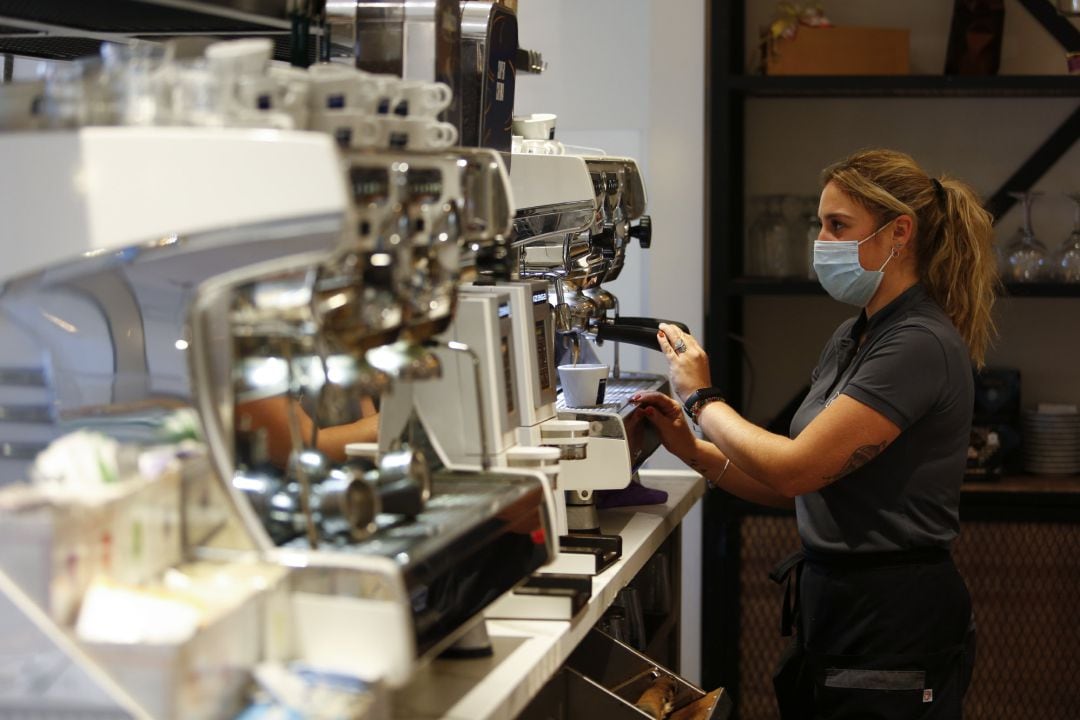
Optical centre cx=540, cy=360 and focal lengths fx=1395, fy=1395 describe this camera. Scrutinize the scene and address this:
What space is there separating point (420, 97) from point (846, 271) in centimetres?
133

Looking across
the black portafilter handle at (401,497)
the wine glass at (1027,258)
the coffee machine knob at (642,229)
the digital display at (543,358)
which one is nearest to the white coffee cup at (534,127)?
the coffee machine knob at (642,229)

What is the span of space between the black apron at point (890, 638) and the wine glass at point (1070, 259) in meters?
1.62

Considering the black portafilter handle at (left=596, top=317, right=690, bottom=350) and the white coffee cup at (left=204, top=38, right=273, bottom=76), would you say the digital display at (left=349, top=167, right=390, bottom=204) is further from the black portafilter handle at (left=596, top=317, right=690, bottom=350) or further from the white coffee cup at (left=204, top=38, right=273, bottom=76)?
the black portafilter handle at (left=596, top=317, right=690, bottom=350)

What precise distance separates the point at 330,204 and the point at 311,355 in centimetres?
30

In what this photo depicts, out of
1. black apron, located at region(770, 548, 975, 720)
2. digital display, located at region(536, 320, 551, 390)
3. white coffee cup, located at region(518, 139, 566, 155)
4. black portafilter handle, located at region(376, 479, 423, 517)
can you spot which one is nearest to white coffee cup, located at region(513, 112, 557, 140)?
white coffee cup, located at region(518, 139, 566, 155)

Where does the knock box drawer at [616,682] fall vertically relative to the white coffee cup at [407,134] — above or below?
below

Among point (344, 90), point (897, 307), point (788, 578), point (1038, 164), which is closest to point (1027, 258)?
point (1038, 164)

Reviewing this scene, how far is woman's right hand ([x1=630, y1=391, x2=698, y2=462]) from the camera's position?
9.55ft

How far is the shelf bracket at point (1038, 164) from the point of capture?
423 cm

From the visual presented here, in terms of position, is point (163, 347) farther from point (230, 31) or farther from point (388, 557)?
point (230, 31)

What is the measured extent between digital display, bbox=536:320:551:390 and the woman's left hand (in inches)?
25.9

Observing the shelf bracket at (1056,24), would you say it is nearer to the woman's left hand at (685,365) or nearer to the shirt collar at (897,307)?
the shirt collar at (897,307)

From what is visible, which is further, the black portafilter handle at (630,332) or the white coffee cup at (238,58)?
the black portafilter handle at (630,332)

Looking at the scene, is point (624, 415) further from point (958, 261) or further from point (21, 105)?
point (21, 105)
